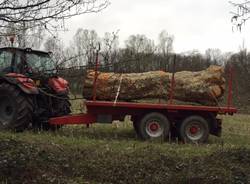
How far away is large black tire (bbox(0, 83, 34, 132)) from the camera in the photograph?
12.8m

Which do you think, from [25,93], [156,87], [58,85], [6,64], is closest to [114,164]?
[156,87]

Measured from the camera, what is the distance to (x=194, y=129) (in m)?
12.8

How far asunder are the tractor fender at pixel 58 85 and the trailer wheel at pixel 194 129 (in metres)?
2.94

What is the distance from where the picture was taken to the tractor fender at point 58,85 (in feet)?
44.2

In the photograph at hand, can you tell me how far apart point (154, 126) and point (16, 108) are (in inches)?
124

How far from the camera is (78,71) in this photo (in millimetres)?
9234

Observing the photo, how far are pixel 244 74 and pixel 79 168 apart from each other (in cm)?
3506

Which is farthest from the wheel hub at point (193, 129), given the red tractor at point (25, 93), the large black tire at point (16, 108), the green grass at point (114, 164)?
the large black tire at point (16, 108)

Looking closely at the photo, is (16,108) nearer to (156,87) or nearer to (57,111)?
(57,111)

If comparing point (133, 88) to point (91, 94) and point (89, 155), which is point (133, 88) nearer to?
point (91, 94)

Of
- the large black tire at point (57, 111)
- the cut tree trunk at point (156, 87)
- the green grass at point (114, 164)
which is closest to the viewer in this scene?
the green grass at point (114, 164)

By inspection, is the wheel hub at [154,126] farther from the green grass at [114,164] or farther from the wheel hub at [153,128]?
the green grass at [114,164]

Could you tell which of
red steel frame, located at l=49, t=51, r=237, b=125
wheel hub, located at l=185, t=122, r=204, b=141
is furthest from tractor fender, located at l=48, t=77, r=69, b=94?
wheel hub, located at l=185, t=122, r=204, b=141

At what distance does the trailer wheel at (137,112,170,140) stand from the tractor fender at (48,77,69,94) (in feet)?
7.03
